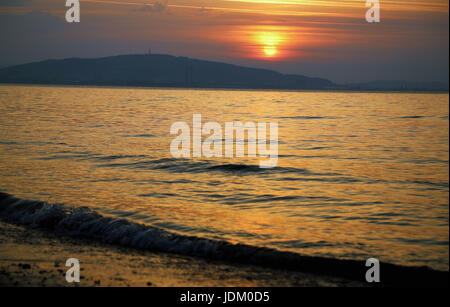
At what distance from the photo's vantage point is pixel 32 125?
45250mm

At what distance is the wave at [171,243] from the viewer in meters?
10.4

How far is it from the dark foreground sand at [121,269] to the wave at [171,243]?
0.44m

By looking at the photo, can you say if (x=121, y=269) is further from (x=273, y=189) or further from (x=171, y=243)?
(x=273, y=189)

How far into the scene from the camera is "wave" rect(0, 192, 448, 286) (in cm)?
1043

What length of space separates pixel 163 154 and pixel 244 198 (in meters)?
12.6

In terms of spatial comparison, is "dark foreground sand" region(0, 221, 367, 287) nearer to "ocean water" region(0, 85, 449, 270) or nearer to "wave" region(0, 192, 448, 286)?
"wave" region(0, 192, 448, 286)

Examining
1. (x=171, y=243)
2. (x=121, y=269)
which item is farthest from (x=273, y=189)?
(x=121, y=269)

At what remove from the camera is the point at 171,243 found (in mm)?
12297

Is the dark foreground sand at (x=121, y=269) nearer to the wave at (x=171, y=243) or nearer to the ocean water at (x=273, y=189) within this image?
the wave at (x=171, y=243)

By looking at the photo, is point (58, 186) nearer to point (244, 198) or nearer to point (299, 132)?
point (244, 198)

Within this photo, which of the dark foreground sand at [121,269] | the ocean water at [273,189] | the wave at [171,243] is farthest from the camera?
the ocean water at [273,189]

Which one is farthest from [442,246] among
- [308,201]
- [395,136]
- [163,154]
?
[395,136]

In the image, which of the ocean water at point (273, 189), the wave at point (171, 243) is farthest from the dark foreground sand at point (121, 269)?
the ocean water at point (273, 189)
